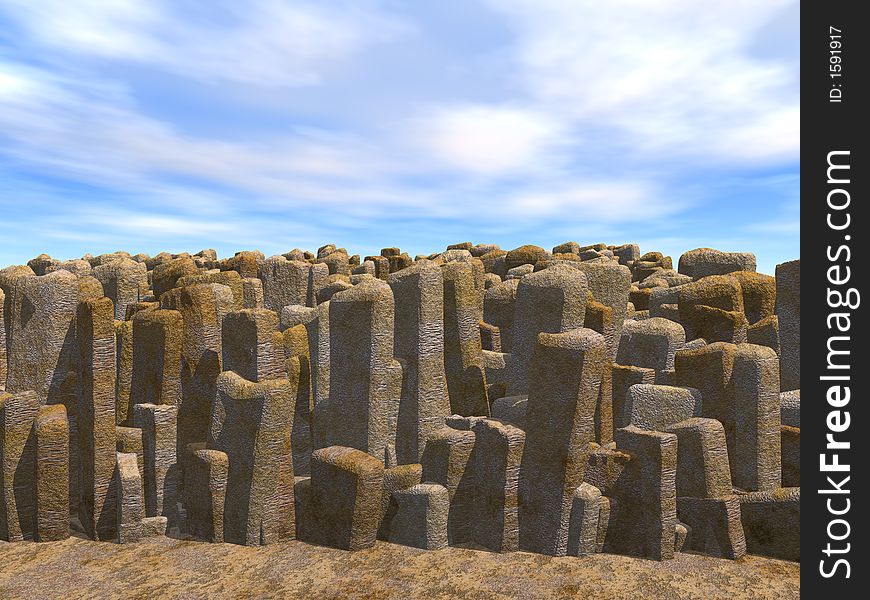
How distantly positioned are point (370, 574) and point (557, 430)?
186 centimetres

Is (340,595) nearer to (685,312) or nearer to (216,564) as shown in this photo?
(216,564)

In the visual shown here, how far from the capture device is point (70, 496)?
6.46 metres

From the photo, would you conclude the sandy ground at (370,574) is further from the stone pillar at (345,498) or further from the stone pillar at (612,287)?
the stone pillar at (612,287)

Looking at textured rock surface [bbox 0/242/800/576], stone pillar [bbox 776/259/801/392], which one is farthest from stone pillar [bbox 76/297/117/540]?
stone pillar [bbox 776/259/801/392]

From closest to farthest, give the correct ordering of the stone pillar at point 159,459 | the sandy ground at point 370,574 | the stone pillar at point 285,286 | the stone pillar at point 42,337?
1. the sandy ground at point 370,574
2. the stone pillar at point 159,459
3. the stone pillar at point 42,337
4. the stone pillar at point 285,286

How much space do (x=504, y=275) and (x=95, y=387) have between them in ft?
24.6

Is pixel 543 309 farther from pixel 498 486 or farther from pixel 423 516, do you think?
pixel 423 516

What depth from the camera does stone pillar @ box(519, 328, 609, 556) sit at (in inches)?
209

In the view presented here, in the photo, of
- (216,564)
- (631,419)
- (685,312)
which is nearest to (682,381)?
(631,419)

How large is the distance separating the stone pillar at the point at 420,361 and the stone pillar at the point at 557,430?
121 cm

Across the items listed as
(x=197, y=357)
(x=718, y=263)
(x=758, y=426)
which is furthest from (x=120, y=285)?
(x=718, y=263)

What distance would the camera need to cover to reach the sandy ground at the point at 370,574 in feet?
16.0

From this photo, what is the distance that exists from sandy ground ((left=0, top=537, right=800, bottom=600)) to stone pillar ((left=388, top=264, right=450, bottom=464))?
1219 millimetres

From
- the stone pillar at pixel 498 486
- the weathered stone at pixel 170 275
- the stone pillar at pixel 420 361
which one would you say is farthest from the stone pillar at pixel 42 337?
the stone pillar at pixel 498 486
